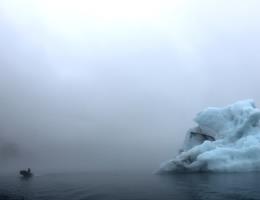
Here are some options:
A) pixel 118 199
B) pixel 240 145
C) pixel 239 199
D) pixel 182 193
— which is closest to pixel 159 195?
pixel 182 193

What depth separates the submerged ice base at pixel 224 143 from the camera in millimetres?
40844

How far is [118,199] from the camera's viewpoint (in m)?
21.8

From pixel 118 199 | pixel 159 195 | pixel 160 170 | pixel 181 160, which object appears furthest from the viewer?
pixel 160 170

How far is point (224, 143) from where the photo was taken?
4466 cm

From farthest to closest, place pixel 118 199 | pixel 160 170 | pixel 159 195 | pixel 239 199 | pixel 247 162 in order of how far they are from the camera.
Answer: pixel 160 170, pixel 247 162, pixel 159 195, pixel 118 199, pixel 239 199

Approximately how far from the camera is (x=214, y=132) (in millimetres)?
48406

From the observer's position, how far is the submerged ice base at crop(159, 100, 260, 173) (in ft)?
134

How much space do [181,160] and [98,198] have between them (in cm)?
2305

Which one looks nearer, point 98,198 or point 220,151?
point 98,198

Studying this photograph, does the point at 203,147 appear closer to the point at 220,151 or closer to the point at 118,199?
the point at 220,151

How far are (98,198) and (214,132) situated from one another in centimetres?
2953

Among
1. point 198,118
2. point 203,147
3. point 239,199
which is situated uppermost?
point 198,118

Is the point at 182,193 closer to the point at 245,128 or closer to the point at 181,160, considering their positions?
the point at 181,160

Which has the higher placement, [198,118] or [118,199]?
[198,118]
